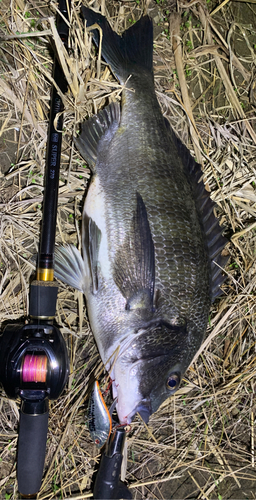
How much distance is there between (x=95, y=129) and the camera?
2.21 metres

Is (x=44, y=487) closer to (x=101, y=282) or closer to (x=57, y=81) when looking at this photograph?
(x=101, y=282)

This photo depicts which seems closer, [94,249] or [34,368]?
[34,368]

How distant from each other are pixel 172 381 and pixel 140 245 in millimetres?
865

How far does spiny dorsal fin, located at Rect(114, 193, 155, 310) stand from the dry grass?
0.55 metres

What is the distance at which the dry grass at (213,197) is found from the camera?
2.35 m

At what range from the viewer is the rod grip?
198cm

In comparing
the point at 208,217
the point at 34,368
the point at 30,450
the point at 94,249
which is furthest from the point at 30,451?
the point at 208,217

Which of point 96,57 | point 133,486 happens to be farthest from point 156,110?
point 133,486

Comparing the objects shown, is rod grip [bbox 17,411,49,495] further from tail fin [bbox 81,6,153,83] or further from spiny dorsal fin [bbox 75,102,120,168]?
tail fin [bbox 81,6,153,83]

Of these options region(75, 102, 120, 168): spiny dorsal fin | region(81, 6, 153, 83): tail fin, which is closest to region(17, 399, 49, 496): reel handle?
region(75, 102, 120, 168): spiny dorsal fin

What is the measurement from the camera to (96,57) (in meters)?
2.39

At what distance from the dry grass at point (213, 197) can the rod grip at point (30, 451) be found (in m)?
0.38

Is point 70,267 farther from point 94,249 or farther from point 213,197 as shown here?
point 213,197

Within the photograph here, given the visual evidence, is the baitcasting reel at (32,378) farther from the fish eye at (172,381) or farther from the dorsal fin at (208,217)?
the dorsal fin at (208,217)
